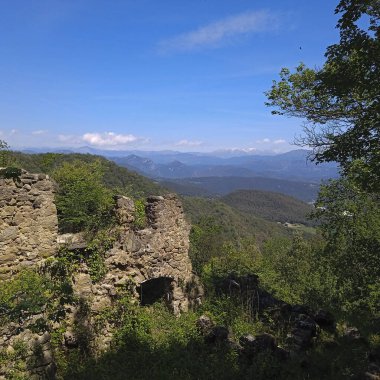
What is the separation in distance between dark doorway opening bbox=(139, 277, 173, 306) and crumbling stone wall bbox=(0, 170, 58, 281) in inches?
144

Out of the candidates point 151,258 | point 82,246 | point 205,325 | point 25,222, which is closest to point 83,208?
point 82,246

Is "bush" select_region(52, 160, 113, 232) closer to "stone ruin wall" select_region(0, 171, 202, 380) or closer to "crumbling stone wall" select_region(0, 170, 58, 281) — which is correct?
"stone ruin wall" select_region(0, 171, 202, 380)

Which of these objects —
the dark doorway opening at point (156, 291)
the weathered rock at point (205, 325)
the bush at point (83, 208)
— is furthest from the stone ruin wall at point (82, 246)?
the weathered rock at point (205, 325)

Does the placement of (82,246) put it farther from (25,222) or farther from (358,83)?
(358,83)

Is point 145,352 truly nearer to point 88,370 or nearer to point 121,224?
point 88,370

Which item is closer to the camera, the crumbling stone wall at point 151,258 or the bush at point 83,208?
the crumbling stone wall at point 151,258

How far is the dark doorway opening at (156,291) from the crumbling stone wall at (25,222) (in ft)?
12.0

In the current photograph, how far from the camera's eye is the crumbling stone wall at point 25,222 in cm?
750

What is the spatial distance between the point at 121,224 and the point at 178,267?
257cm

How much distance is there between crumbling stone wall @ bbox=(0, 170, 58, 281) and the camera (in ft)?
24.6

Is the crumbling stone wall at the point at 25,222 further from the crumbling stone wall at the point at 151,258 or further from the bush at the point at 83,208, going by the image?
the bush at the point at 83,208

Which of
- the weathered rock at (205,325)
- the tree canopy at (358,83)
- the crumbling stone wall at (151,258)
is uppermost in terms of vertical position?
the tree canopy at (358,83)

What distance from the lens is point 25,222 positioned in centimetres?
779

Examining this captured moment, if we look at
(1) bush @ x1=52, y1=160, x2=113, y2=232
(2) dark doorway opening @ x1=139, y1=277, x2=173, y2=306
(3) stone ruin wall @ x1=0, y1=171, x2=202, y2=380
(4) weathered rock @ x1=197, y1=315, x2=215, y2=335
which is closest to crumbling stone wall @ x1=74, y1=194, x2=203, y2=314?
(3) stone ruin wall @ x1=0, y1=171, x2=202, y2=380
